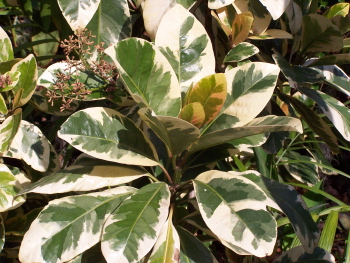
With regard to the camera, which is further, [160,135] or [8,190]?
[8,190]

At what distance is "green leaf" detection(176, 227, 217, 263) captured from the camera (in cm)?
114

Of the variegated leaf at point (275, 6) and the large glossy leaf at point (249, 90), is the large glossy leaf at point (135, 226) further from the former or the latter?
the variegated leaf at point (275, 6)

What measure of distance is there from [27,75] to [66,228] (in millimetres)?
468

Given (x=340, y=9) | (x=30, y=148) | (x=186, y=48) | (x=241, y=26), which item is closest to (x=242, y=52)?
(x=241, y=26)

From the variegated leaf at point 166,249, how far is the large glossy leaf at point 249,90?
1.07 ft

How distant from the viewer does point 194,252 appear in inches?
45.1

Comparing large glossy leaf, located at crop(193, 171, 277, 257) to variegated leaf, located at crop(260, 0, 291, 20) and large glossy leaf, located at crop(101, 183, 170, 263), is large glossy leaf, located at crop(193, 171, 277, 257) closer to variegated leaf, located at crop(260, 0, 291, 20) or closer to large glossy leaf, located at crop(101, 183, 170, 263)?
large glossy leaf, located at crop(101, 183, 170, 263)

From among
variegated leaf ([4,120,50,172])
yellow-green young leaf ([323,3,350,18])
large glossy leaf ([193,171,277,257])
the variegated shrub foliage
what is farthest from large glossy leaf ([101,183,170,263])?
yellow-green young leaf ([323,3,350,18])

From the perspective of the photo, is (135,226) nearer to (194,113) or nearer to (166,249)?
(166,249)

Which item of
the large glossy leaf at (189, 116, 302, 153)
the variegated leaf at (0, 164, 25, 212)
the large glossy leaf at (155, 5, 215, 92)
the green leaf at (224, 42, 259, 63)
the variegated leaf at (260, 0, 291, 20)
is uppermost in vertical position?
the variegated leaf at (260, 0, 291, 20)

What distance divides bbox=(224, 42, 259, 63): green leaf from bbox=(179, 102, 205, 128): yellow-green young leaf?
12.7 inches

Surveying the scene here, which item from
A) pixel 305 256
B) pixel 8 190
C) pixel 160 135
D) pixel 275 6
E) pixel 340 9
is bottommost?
pixel 305 256

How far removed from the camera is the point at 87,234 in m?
0.99

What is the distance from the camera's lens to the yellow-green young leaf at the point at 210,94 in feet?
3.23
